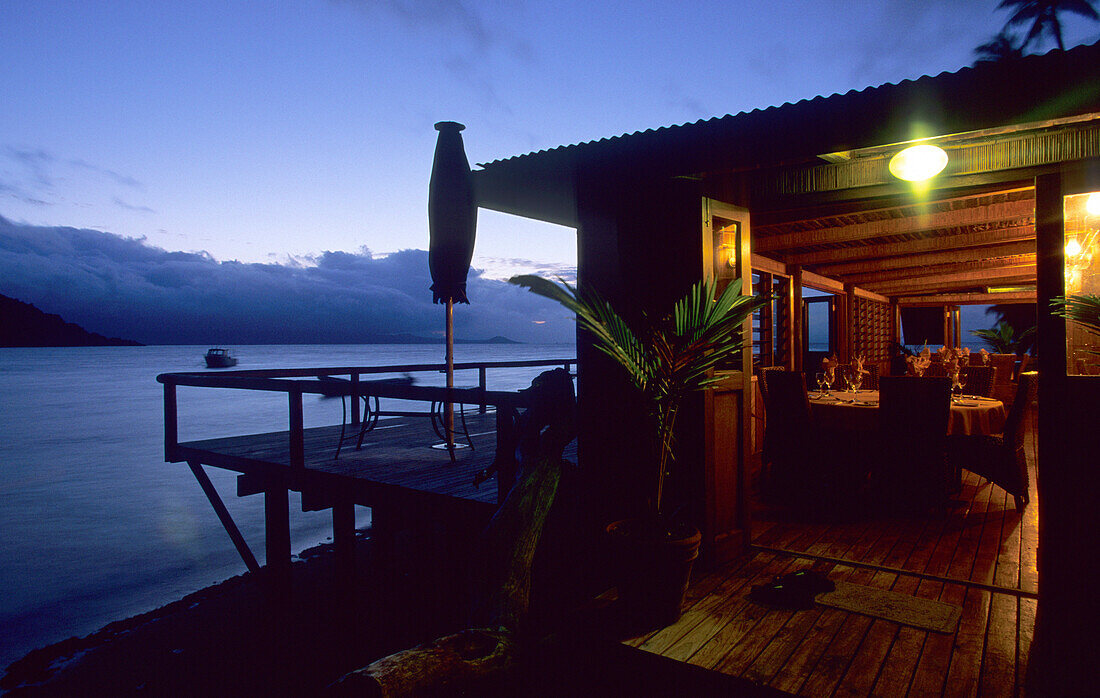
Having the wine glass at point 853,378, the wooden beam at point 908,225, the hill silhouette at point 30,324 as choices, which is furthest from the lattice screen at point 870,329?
the hill silhouette at point 30,324

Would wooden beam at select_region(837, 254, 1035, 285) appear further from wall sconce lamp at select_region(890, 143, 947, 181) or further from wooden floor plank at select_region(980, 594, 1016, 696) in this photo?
wooden floor plank at select_region(980, 594, 1016, 696)

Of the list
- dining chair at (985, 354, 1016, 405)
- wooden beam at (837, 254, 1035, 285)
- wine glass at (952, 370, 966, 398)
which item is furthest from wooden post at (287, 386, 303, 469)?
dining chair at (985, 354, 1016, 405)

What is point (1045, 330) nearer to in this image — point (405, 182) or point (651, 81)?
point (651, 81)

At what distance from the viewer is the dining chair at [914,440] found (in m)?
3.93

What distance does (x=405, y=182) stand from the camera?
161 ft

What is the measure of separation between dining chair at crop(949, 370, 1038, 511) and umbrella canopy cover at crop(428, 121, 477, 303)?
4220mm

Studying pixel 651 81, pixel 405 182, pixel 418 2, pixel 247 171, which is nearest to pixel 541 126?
pixel 405 182

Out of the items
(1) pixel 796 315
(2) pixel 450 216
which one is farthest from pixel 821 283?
(2) pixel 450 216

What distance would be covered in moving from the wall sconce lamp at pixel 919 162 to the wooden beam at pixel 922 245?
434cm

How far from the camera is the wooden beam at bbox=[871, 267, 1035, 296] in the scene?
9.38m

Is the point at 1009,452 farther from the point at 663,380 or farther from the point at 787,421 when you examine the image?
the point at 663,380

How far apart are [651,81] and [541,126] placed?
91.8 ft

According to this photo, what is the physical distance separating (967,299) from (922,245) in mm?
7800

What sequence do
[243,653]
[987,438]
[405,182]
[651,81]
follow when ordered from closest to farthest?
[987,438]
[243,653]
[651,81]
[405,182]
